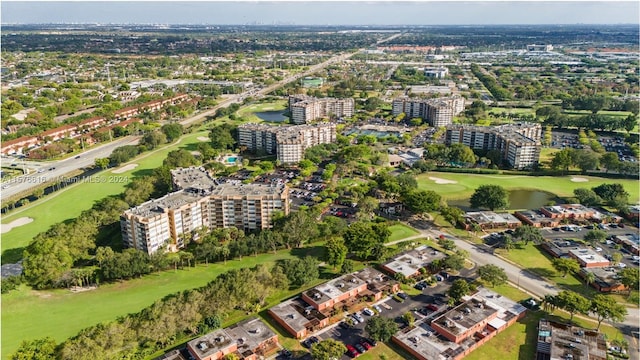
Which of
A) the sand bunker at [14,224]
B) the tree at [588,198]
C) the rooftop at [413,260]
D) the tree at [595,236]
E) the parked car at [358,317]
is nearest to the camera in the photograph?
the parked car at [358,317]

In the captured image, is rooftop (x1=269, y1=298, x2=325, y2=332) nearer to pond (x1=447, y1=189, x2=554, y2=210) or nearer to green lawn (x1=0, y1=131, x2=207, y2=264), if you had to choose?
green lawn (x1=0, y1=131, x2=207, y2=264)

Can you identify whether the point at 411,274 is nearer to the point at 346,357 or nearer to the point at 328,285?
the point at 328,285

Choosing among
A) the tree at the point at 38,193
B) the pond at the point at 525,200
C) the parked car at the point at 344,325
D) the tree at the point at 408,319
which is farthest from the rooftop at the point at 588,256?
the tree at the point at 38,193

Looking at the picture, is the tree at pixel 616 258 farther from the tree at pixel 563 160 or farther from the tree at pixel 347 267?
the tree at pixel 563 160

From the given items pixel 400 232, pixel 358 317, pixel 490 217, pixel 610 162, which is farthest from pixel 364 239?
pixel 610 162

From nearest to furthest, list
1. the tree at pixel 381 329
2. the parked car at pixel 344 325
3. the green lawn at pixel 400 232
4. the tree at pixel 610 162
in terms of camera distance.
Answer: the tree at pixel 381 329
the parked car at pixel 344 325
the green lawn at pixel 400 232
the tree at pixel 610 162

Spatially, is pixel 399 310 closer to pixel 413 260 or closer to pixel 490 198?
pixel 413 260
